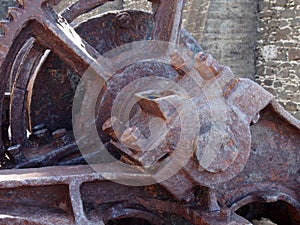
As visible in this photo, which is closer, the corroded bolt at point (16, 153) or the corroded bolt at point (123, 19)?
the corroded bolt at point (16, 153)

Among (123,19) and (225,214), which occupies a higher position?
(123,19)

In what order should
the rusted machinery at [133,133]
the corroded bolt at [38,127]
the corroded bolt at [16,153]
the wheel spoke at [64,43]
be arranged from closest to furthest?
1. the rusted machinery at [133,133]
2. the wheel spoke at [64,43]
3. the corroded bolt at [16,153]
4. the corroded bolt at [38,127]

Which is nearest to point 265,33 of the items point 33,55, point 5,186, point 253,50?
point 253,50

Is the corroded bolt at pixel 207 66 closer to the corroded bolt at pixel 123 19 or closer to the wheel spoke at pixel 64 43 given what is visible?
the wheel spoke at pixel 64 43

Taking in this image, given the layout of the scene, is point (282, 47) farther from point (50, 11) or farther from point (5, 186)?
point (5, 186)

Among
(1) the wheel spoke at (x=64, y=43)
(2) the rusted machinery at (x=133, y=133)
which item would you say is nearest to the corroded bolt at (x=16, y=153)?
(2) the rusted machinery at (x=133, y=133)

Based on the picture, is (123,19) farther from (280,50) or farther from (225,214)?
(280,50)

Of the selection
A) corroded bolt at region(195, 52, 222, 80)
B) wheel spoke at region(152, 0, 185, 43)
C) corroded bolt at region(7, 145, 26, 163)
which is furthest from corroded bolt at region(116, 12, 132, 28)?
corroded bolt at region(195, 52, 222, 80)

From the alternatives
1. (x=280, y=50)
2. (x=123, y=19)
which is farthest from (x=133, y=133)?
(x=280, y=50)
